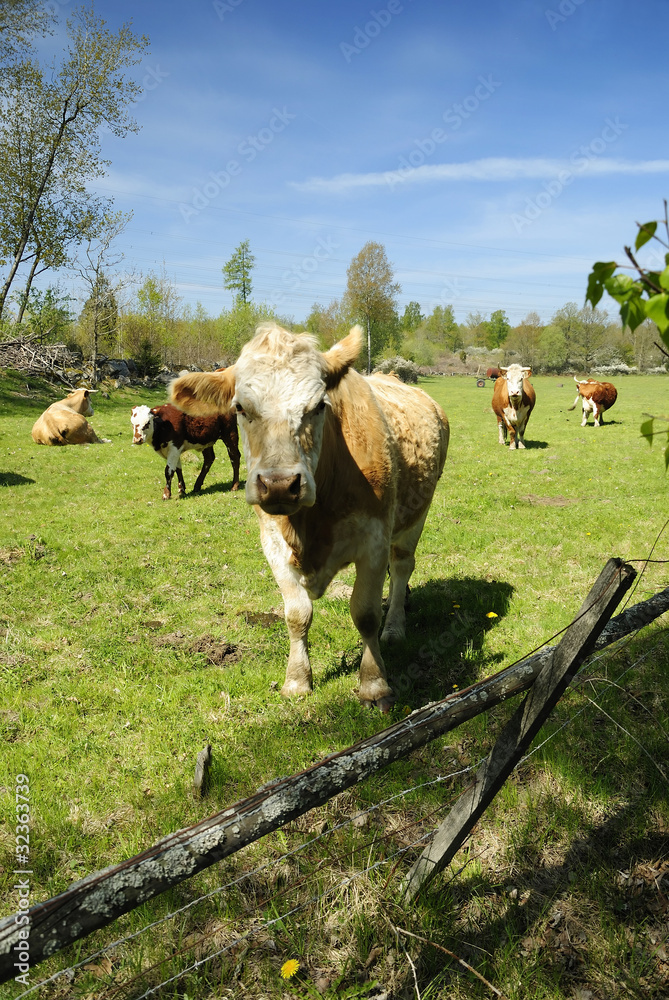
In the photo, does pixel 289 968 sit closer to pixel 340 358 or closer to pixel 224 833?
pixel 224 833

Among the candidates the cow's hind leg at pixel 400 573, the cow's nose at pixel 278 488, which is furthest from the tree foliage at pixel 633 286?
the cow's hind leg at pixel 400 573

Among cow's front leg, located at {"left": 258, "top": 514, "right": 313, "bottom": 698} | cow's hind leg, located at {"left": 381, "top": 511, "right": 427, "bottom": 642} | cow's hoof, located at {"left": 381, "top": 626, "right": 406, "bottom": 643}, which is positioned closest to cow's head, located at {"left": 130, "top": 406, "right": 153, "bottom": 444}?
cow's hind leg, located at {"left": 381, "top": 511, "right": 427, "bottom": 642}

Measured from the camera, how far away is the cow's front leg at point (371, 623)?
13.7ft

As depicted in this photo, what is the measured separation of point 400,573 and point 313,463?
2.58 metres

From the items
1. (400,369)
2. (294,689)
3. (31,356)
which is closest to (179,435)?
(294,689)

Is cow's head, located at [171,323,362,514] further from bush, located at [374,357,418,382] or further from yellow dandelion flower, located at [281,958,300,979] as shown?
bush, located at [374,357,418,382]

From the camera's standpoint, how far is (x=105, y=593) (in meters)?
6.38

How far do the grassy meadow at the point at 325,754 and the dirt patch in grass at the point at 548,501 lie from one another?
1944 millimetres

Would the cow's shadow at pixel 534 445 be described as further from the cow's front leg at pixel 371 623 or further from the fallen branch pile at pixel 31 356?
the fallen branch pile at pixel 31 356

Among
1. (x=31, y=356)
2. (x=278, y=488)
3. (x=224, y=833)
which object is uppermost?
(x=31, y=356)

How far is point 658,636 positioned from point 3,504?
982 centimetres

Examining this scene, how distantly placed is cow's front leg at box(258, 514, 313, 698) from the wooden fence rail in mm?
2189

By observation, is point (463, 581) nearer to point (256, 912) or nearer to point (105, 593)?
point (105, 593)

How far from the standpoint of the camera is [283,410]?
3234mm
